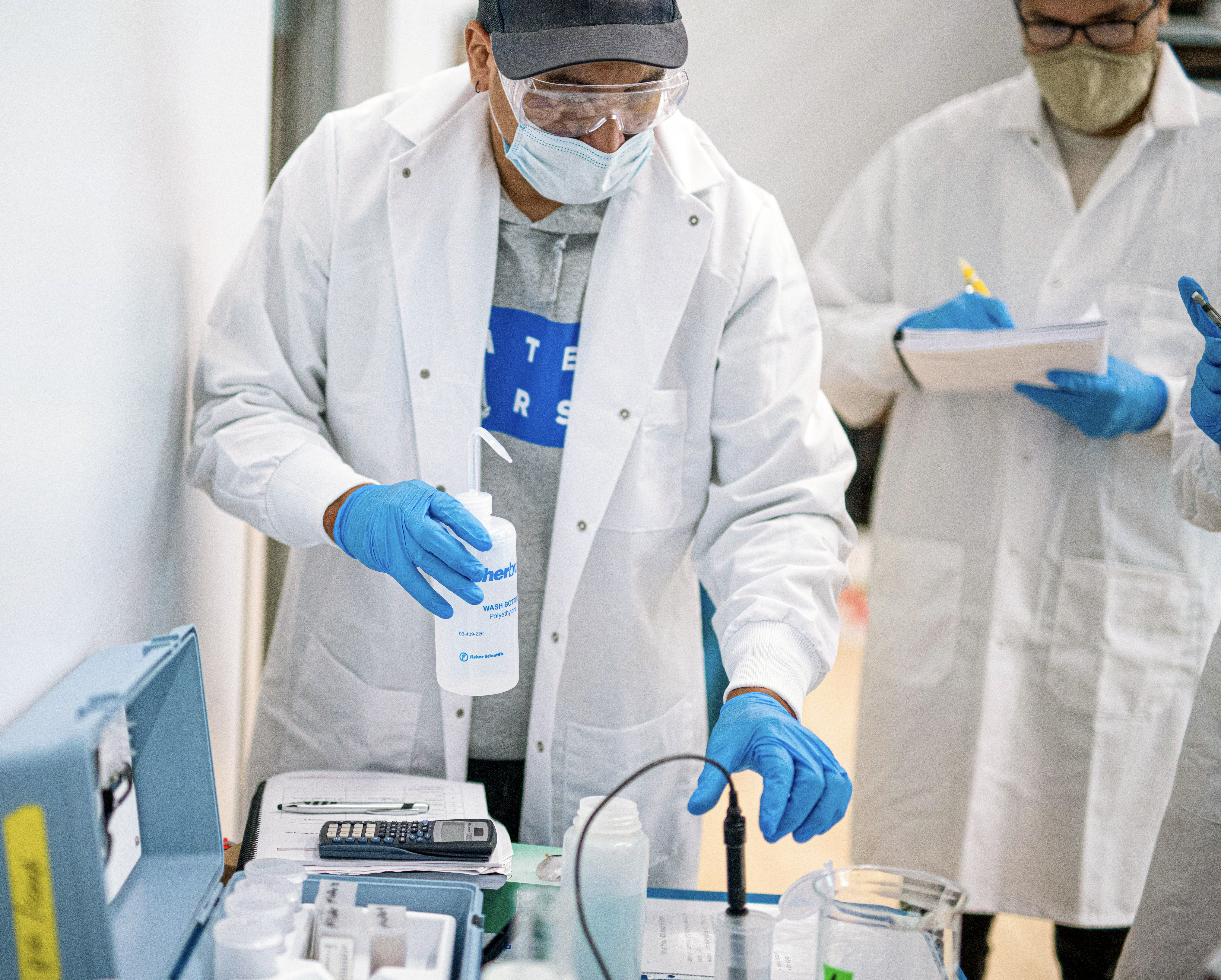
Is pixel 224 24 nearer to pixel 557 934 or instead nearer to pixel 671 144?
pixel 671 144

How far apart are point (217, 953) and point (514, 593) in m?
0.44

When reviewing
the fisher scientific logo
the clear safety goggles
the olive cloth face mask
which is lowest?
the fisher scientific logo

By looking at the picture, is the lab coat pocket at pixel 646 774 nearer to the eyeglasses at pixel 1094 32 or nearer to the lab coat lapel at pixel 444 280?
the lab coat lapel at pixel 444 280

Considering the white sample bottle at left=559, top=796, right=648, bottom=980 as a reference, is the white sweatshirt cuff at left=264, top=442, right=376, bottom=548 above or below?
above

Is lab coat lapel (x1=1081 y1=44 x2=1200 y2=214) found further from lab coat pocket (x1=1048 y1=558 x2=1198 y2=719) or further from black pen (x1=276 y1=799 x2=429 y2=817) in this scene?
black pen (x1=276 y1=799 x2=429 y2=817)

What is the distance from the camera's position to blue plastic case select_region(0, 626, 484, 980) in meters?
0.75

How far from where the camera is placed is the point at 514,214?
1.38 meters

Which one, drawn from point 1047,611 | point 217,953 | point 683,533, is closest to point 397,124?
point 683,533

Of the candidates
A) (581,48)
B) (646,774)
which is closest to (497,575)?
(646,774)

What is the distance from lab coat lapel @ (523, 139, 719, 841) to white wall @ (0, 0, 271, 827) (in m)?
0.50

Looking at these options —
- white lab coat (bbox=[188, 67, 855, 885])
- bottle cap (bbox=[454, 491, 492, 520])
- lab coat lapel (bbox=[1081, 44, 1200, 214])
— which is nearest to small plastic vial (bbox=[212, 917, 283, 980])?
bottle cap (bbox=[454, 491, 492, 520])

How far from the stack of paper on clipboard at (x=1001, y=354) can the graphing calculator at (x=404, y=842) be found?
1.19 meters

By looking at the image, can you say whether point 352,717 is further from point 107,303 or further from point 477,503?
point 107,303

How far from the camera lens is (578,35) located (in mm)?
1142
